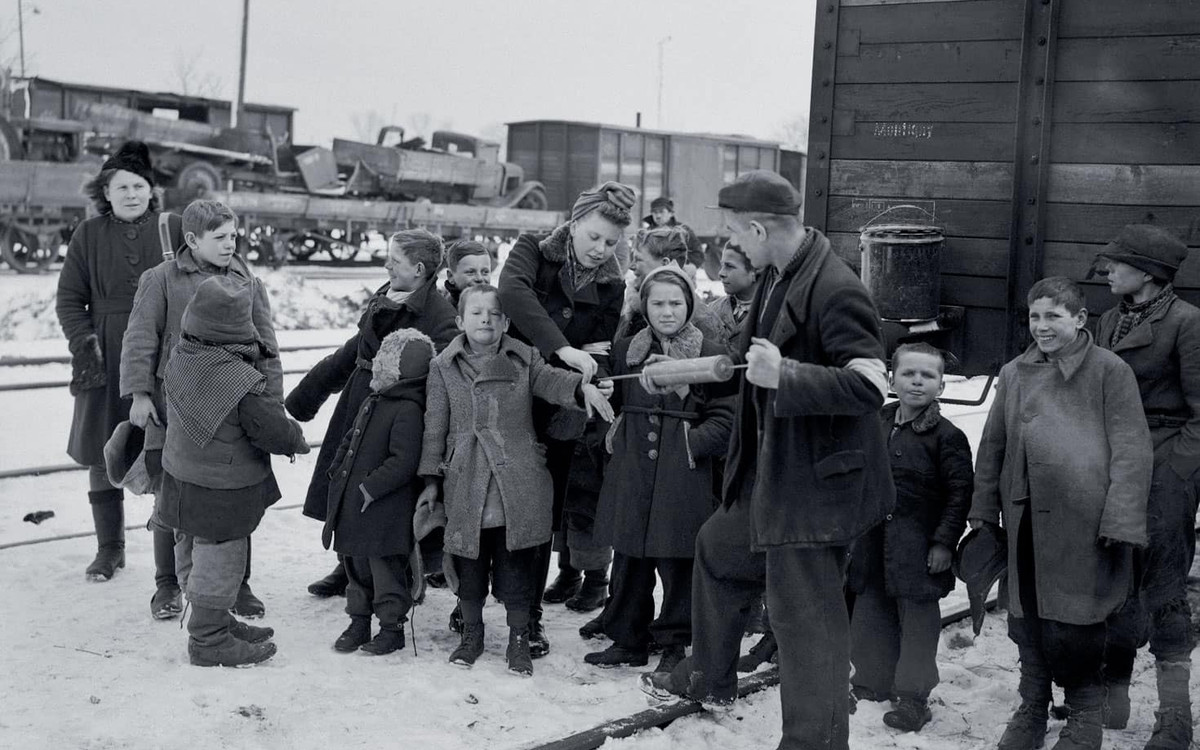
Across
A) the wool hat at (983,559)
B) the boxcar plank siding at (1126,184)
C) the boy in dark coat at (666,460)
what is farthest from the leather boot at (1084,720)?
the boxcar plank siding at (1126,184)

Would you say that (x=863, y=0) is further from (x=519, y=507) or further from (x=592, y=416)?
(x=519, y=507)

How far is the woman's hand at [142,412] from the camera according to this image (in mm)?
5148

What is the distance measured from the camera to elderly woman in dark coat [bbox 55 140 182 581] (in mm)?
5719

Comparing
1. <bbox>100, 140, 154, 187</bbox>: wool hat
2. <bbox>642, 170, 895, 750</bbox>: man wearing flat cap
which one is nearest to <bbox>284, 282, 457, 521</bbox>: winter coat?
<bbox>100, 140, 154, 187</bbox>: wool hat

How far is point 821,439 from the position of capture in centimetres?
364

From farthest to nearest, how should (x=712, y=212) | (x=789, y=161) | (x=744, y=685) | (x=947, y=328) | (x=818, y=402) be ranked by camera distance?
(x=789, y=161) → (x=712, y=212) → (x=947, y=328) → (x=744, y=685) → (x=818, y=402)

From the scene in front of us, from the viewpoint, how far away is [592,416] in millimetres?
4875

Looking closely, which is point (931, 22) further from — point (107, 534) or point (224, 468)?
point (107, 534)

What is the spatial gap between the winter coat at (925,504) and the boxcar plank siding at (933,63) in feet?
6.45

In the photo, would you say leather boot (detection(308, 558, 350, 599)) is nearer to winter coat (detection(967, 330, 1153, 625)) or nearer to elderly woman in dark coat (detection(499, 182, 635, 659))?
elderly woman in dark coat (detection(499, 182, 635, 659))

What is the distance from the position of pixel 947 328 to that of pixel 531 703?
272cm

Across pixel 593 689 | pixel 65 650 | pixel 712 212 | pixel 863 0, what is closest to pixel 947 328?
pixel 863 0

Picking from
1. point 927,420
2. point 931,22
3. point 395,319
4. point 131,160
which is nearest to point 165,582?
point 395,319

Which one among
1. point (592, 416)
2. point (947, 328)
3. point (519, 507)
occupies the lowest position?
point (519, 507)
